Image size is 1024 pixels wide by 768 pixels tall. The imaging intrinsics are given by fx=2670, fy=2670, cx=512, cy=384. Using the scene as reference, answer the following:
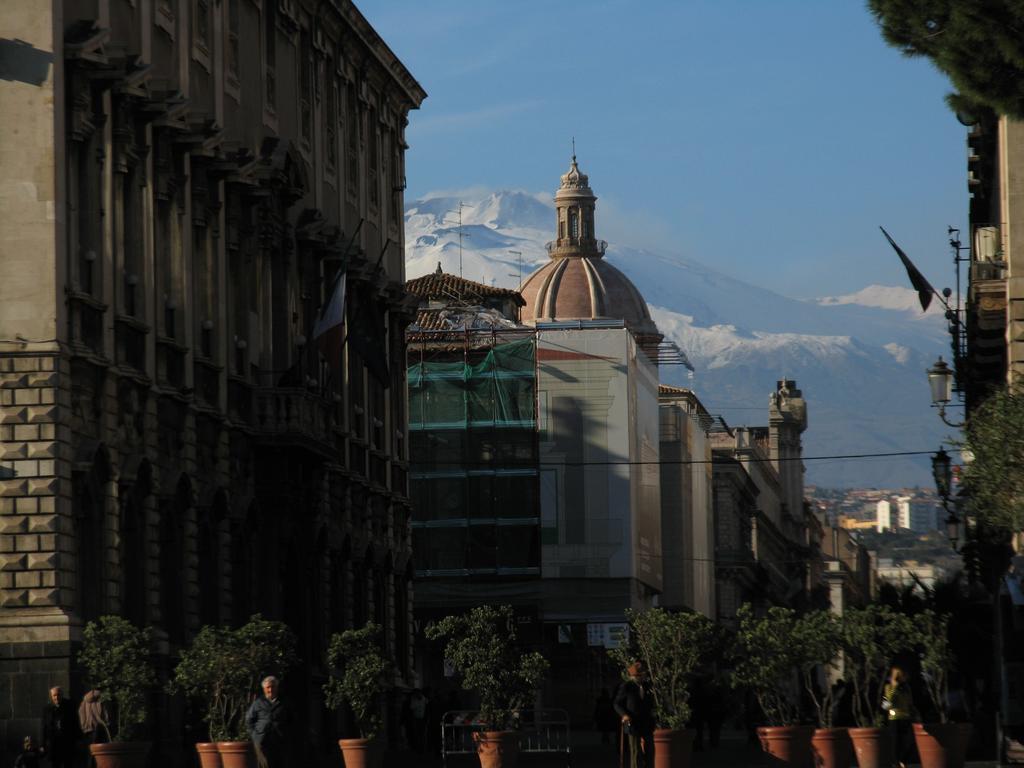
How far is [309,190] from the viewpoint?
52344 mm

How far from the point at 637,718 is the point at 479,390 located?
5447 cm

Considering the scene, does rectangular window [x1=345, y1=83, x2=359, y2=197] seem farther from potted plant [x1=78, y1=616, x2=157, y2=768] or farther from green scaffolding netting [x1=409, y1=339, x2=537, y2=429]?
green scaffolding netting [x1=409, y1=339, x2=537, y2=429]

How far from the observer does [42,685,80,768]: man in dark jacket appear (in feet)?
108

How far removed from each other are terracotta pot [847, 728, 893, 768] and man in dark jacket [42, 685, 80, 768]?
11.6 meters

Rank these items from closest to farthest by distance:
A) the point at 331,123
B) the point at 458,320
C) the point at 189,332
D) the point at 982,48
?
the point at 982,48 → the point at 189,332 → the point at 331,123 → the point at 458,320

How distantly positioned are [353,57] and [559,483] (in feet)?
112

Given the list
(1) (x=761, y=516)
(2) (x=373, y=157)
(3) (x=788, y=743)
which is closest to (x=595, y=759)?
(3) (x=788, y=743)

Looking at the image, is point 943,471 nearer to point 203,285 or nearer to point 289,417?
point 289,417

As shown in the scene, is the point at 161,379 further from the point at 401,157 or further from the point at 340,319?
the point at 401,157

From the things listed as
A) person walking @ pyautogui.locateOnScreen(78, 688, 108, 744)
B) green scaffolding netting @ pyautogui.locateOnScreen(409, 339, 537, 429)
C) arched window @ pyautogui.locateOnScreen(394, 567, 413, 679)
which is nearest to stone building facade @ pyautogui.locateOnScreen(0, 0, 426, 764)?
arched window @ pyautogui.locateOnScreen(394, 567, 413, 679)

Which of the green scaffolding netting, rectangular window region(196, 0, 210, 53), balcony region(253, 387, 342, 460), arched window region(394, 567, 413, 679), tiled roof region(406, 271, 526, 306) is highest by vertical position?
tiled roof region(406, 271, 526, 306)

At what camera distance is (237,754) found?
33.8m

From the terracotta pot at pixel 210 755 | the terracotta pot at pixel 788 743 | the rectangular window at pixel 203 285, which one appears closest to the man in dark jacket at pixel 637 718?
the terracotta pot at pixel 788 743

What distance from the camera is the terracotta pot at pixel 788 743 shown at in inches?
1531
